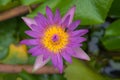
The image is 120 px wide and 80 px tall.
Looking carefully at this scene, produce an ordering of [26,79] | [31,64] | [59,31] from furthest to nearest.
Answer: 1. [31,64]
2. [26,79]
3. [59,31]

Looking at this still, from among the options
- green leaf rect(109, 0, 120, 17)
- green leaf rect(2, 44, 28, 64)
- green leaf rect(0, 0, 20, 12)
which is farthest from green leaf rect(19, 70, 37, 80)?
green leaf rect(109, 0, 120, 17)

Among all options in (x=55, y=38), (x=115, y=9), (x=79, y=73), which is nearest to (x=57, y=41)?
(x=55, y=38)

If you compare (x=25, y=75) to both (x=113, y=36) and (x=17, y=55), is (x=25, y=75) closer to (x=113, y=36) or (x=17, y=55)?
(x=17, y=55)

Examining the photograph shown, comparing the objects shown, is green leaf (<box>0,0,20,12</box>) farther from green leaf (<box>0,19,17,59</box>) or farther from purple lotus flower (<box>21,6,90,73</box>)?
purple lotus flower (<box>21,6,90,73</box>)

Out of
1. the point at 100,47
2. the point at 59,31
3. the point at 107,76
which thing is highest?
the point at 59,31

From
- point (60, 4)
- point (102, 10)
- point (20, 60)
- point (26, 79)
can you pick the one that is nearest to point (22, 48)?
point (20, 60)

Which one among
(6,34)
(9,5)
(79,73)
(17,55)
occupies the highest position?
(9,5)

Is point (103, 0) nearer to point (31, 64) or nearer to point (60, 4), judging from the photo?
point (60, 4)
